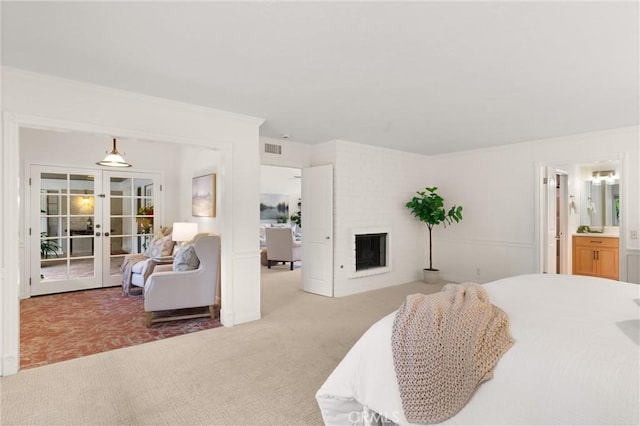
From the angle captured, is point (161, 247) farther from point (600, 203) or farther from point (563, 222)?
point (600, 203)

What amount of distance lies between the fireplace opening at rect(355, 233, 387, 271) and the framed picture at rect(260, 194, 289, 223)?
239 inches

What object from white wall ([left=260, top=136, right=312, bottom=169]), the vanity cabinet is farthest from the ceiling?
the vanity cabinet

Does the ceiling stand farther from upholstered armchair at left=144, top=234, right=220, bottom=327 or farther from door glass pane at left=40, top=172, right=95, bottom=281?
door glass pane at left=40, top=172, right=95, bottom=281

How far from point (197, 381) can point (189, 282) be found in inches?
61.8

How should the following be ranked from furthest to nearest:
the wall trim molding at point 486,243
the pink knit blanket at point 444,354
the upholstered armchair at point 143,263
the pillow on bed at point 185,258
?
1. the wall trim molding at point 486,243
2. the upholstered armchair at point 143,263
3. the pillow on bed at point 185,258
4. the pink knit blanket at point 444,354

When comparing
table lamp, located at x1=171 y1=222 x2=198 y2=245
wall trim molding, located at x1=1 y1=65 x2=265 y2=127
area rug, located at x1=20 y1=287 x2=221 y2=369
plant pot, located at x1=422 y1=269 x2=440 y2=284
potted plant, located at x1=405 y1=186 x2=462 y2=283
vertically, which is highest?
wall trim molding, located at x1=1 y1=65 x2=265 y2=127

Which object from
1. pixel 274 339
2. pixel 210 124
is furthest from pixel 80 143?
pixel 274 339

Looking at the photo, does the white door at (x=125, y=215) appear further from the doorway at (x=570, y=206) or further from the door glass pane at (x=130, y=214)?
the doorway at (x=570, y=206)

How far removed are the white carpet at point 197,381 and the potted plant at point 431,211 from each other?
8.64 feet

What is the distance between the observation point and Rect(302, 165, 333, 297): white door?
4969 mm

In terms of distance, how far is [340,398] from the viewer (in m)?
1.73

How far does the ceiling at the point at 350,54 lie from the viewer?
1823mm

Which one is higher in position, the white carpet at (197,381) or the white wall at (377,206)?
the white wall at (377,206)

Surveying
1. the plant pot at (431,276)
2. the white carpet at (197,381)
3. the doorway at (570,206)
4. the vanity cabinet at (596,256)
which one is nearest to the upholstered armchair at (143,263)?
the white carpet at (197,381)
